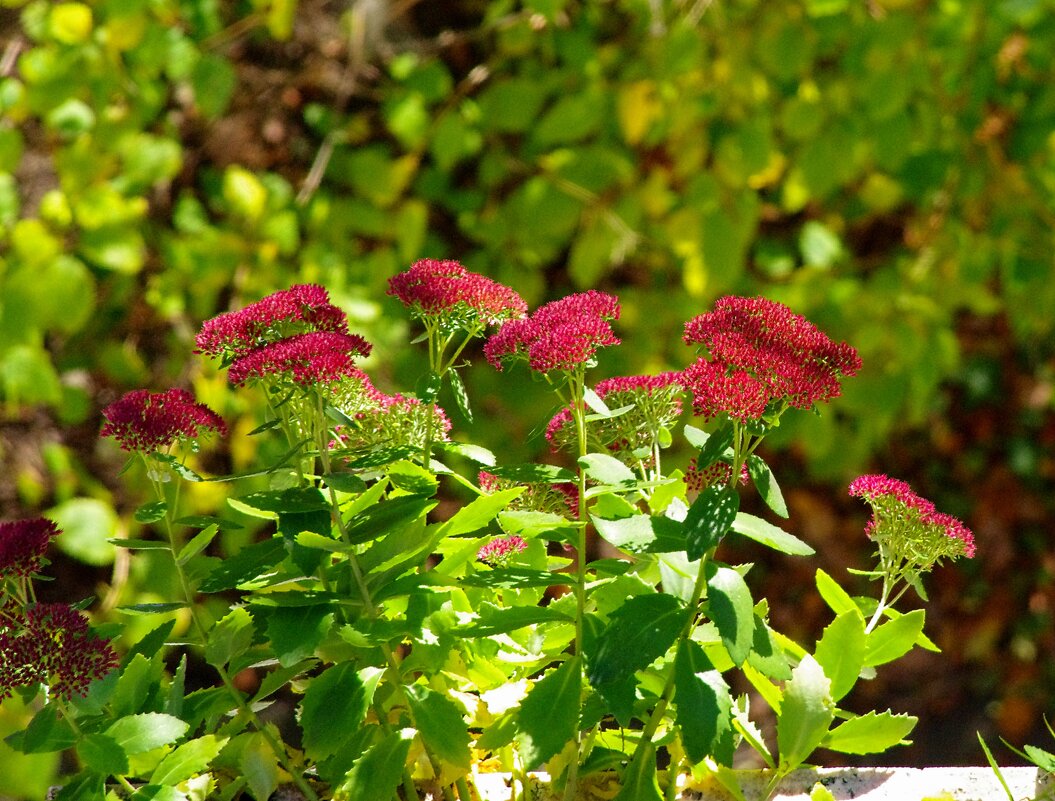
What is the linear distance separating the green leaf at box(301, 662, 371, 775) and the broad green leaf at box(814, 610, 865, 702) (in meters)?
0.29

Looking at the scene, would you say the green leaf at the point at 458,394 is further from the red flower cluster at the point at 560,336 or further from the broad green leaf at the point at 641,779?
the broad green leaf at the point at 641,779

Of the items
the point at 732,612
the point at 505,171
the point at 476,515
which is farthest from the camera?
the point at 505,171

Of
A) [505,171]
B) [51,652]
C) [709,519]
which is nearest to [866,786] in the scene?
[709,519]

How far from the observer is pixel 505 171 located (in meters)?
2.10

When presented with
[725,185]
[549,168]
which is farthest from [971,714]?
[549,168]

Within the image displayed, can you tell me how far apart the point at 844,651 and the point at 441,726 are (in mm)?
260

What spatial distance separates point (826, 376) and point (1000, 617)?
84.6 inches

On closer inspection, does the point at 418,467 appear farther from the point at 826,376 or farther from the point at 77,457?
the point at 77,457

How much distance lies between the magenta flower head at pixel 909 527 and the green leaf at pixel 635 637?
0.57 feet

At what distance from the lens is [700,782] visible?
85 centimetres

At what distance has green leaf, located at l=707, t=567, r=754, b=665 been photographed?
65 centimetres

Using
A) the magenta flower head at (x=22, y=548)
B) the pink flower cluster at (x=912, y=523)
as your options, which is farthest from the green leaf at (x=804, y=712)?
the magenta flower head at (x=22, y=548)

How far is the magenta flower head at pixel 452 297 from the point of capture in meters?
0.76

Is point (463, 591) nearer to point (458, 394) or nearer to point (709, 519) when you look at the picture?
point (458, 394)
